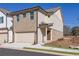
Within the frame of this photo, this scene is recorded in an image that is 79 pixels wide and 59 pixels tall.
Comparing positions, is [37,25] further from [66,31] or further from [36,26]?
[66,31]

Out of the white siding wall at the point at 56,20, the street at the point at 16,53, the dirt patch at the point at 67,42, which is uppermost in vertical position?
the white siding wall at the point at 56,20

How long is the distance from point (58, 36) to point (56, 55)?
1.54 metres

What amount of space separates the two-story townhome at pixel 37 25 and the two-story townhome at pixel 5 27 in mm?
362

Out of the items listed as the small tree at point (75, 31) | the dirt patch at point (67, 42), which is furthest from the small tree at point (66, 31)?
the dirt patch at point (67, 42)

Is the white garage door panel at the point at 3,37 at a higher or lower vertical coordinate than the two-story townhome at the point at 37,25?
lower

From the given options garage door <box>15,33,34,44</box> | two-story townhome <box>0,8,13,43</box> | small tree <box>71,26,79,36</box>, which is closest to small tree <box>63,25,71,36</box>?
small tree <box>71,26,79,36</box>

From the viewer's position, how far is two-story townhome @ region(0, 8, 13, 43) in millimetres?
16703

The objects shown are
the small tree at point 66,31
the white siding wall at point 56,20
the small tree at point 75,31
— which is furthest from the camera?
A: the white siding wall at point 56,20

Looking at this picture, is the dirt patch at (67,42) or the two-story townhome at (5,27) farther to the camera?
the two-story townhome at (5,27)

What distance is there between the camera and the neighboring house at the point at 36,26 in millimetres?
15898

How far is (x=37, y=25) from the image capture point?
1620 cm

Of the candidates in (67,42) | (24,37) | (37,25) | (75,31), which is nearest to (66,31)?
(75,31)

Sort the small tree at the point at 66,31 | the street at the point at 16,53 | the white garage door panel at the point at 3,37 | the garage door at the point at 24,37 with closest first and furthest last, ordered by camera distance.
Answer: the street at the point at 16,53 → the small tree at the point at 66,31 → the garage door at the point at 24,37 → the white garage door panel at the point at 3,37

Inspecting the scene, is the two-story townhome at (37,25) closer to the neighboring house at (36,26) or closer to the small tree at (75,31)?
the neighboring house at (36,26)
